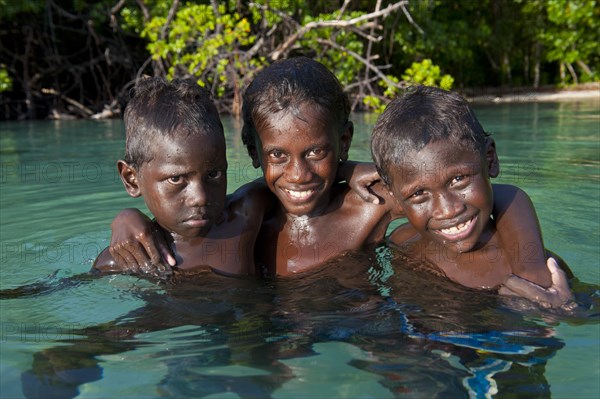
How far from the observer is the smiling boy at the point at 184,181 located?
3268mm

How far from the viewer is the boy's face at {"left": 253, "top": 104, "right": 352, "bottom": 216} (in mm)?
3385

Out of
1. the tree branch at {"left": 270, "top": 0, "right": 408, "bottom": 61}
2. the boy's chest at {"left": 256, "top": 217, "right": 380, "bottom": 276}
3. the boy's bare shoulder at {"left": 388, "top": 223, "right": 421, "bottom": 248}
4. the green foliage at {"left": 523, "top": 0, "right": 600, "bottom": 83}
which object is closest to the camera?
the boy's bare shoulder at {"left": 388, "top": 223, "right": 421, "bottom": 248}

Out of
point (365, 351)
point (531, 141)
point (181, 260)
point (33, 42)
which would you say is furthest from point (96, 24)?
point (365, 351)

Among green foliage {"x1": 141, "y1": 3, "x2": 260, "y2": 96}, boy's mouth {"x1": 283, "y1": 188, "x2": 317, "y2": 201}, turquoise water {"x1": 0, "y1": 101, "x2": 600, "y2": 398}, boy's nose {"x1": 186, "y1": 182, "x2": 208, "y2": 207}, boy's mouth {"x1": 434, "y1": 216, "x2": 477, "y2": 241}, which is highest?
green foliage {"x1": 141, "y1": 3, "x2": 260, "y2": 96}

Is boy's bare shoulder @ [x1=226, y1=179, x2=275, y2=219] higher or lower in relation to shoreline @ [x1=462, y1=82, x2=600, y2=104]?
higher

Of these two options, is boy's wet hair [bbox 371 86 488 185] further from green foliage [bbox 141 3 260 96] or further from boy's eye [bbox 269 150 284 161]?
green foliage [bbox 141 3 260 96]

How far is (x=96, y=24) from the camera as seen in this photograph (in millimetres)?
13414

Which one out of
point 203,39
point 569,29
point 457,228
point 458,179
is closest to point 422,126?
point 458,179

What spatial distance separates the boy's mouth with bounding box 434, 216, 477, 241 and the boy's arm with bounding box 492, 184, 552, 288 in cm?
22

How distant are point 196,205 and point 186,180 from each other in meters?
0.13

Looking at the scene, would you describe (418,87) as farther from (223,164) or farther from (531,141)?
(531,141)

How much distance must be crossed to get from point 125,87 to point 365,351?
11.7m

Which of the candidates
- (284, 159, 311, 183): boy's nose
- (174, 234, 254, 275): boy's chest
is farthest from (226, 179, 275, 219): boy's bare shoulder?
(284, 159, 311, 183): boy's nose

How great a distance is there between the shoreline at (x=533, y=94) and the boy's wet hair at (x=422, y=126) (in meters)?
14.0
